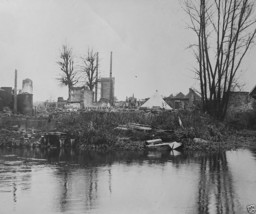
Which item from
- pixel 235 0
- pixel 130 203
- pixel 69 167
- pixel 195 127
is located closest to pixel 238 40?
pixel 235 0

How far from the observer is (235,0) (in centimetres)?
3134

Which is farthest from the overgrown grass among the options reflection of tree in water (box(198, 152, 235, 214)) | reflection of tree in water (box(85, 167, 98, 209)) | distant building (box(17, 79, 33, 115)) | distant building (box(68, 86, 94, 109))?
reflection of tree in water (box(85, 167, 98, 209))

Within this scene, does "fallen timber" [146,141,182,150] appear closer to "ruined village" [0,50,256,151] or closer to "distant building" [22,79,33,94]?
"ruined village" [0,50,256,151]

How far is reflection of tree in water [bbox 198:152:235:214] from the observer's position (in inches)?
318

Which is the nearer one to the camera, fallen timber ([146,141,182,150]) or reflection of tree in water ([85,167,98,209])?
reflection of tree in water ([85,167,98,209])

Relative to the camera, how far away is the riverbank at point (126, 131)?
72.3 feet

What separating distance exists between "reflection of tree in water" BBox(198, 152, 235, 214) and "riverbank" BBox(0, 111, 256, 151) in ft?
21.9

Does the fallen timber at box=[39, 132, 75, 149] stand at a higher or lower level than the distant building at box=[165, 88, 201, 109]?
lower

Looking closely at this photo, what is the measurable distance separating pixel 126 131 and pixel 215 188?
1356 cm

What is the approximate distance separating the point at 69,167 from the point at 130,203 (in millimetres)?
6187

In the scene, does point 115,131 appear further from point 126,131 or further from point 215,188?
point 215,188

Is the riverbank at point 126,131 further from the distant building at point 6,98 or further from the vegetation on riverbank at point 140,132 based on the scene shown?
the distant building at point 6,98

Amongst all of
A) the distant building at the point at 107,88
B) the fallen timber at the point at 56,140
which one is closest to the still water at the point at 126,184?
the fallen timber at the point at 56,140

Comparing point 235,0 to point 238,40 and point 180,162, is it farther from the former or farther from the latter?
point 180,162
